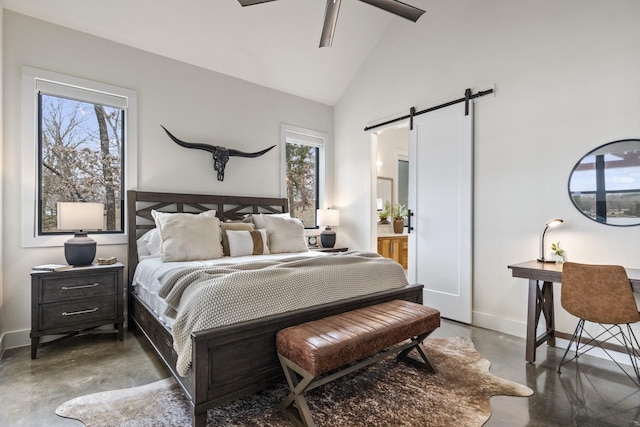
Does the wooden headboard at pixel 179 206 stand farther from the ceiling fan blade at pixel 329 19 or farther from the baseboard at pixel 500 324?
the baseboard at pixel 500 324

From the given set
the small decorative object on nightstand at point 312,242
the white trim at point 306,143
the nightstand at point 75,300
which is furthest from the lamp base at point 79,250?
the small decorative object on nightstand at point 312,242

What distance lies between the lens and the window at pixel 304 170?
511 centimetres

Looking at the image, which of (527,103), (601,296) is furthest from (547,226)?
(527,103)

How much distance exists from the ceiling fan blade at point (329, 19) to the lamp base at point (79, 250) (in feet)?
9.58

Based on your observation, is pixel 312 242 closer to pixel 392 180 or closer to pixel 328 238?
pixel 328 238

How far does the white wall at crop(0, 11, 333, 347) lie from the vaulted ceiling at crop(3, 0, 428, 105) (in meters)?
0.12

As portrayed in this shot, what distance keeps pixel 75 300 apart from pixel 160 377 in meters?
1.18

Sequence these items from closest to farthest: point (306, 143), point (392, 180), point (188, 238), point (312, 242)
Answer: point (188, 238) < point (312, 242) < point (306, 143) < point (392, 180)

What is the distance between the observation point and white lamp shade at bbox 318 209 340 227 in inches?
197

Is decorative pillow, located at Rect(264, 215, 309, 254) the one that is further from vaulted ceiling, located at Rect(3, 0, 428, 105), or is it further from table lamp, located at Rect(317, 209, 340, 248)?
vaulted ceiling, located at Rect(3, 0, 428, 105)

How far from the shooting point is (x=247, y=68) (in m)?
4.42

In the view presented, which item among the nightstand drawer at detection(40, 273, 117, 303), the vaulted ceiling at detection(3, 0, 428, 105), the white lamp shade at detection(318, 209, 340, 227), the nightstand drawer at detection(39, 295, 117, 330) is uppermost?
the vaulted ceiling at detection(3, 0, 428, 105)

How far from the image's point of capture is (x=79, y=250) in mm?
2973

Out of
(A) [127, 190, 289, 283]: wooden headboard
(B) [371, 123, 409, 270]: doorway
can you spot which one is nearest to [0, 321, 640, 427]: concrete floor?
(A) [127, 190, 289, 283]: wooden headboard
